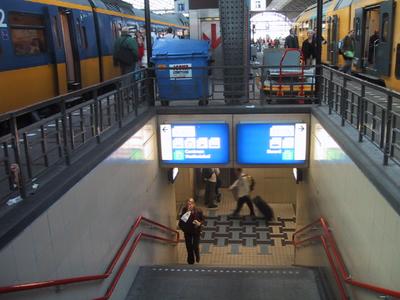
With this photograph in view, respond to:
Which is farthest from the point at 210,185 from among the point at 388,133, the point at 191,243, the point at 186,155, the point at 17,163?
the point at 17,163

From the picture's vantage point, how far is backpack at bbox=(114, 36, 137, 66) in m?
10.6

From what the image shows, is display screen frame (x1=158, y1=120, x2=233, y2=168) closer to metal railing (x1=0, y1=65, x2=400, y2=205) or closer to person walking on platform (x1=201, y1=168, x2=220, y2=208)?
metal railing (x1=0, y1=65, x2=400, y2=205)

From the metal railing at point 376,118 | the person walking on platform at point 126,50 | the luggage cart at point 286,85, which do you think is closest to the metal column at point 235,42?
the luggage cart at point 286,85

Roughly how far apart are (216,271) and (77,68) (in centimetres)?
589

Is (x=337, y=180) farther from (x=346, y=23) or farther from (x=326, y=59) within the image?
(x=326, y=59)

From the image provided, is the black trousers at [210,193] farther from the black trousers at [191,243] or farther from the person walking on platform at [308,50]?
the person walking on platform at [308,50]

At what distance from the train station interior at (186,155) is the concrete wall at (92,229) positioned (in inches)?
1.0

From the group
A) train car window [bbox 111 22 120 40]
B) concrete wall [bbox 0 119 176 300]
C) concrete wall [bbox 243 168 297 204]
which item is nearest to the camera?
concrete wall [bbox 0 119 176 300]

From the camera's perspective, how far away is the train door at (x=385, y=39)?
457 inches

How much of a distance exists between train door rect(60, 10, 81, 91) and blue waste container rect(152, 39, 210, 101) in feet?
7.03

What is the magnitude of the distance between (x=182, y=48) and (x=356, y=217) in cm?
584

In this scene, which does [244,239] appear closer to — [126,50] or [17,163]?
[126,50]

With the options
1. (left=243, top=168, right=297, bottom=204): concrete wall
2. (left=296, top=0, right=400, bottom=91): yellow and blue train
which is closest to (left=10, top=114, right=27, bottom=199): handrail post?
(left=296, top=0, right=400, bottom=91): yellow and blue train

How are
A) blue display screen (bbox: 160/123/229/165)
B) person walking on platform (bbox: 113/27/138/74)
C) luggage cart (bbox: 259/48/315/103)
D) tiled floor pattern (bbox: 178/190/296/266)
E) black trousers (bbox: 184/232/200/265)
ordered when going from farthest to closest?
tiled floor pattern (bbox: 178/190/296/266), black trousers (bbox: 184/232/200/265), person walking on platform (bbox: 113/27/138/74), blue display screen (bbox: 160/123/229/165), luggage cart (bbox: 259/48/315/103)
